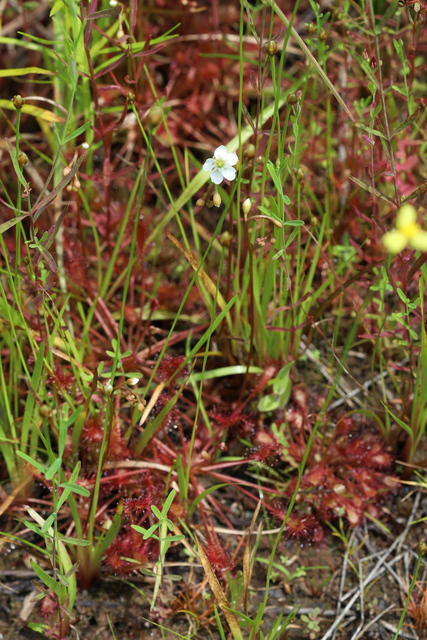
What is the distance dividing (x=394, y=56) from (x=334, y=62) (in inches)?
13.4

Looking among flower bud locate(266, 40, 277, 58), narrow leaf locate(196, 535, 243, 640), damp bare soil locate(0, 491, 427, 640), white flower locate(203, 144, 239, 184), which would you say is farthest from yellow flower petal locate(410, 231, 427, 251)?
damp bare soil locate(0, 491, 427, 640)

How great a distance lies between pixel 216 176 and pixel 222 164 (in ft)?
0.18

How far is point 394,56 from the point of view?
109 inches

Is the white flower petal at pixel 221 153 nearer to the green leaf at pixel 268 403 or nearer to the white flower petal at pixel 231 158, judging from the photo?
the white flower petal at pixel 231 158

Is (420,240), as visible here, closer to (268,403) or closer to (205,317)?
(268,403)

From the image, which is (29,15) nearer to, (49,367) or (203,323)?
(203,323)

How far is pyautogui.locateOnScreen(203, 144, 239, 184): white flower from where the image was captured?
61.3 inches

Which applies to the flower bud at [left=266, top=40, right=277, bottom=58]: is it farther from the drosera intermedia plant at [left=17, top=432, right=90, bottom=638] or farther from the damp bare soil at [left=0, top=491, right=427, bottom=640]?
the damp bare soil at [left=0, top=491, right=427, bottom=640]

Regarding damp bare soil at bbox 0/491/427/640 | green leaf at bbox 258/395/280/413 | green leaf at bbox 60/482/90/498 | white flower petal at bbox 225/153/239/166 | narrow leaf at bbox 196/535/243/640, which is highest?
white flower petal at bbox 225/153/239/166

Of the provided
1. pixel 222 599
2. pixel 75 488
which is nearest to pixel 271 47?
pixel 75 488

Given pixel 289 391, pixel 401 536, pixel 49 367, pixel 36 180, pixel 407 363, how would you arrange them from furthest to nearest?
pixel 36 180, pixel 407 363, pixel 289 391, pixel 401 536, pixel 49 367

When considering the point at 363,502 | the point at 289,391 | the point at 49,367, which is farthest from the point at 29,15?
the point at 363,502


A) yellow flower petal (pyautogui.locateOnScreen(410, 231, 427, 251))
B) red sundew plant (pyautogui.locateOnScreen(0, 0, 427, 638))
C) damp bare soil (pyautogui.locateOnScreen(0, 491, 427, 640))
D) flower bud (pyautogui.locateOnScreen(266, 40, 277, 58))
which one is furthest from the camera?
damp bare soil (pyautogui.locateOnScreen(0, 491, 427, 640))

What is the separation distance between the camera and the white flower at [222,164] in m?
1.56
